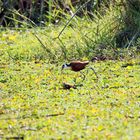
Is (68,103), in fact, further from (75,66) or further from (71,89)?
(75,66)

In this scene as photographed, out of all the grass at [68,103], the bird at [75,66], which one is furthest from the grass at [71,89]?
the bird at [75,66]

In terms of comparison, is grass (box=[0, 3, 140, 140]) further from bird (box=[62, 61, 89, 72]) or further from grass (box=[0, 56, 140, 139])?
bird (box=[62, 61, 89, 72])

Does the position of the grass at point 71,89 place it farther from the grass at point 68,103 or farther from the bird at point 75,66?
the bird at point 75,66

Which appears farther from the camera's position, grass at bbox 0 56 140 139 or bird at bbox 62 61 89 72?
bird at bbox 62 61 89 72

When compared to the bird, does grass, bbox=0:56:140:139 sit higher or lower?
lower

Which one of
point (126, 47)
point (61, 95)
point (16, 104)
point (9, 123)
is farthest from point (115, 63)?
point (9, 123)

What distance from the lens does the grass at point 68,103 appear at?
411 centimetres

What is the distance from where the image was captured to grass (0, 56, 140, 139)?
4109mm

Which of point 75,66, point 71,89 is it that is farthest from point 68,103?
point 75,66

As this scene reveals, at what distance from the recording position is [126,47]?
7.59 metres

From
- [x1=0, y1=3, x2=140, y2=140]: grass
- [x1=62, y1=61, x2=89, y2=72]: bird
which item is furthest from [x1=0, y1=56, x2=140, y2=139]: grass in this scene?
[x1=62, y1=61, x2=89, y2=72]: bird

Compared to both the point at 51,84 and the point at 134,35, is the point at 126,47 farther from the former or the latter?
the point at 51,84

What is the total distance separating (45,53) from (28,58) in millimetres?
237

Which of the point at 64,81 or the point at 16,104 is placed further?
the point at 64,81
